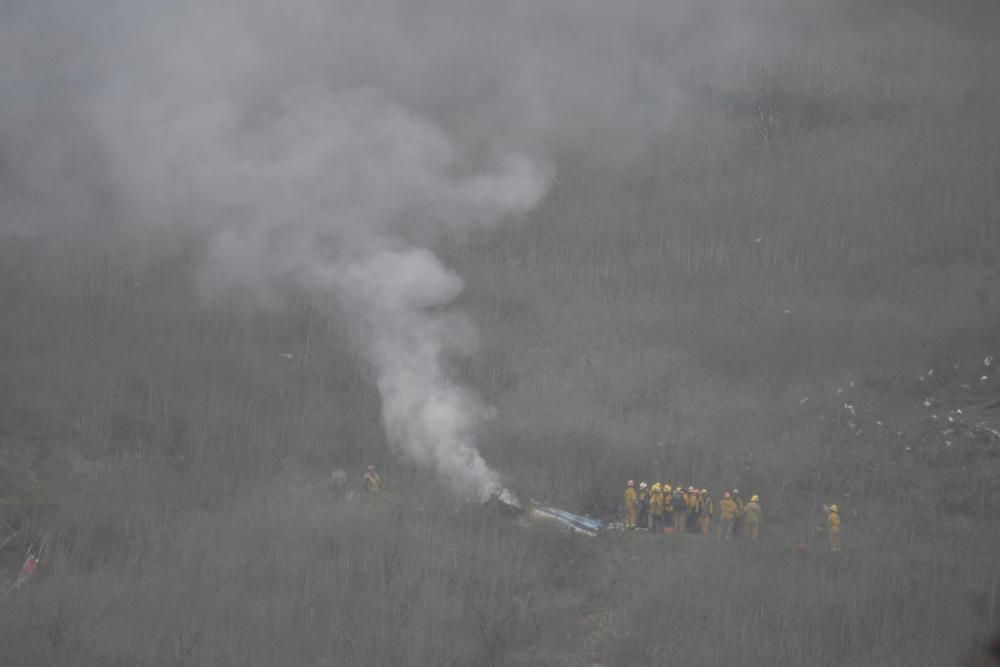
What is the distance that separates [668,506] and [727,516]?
3.38 ft

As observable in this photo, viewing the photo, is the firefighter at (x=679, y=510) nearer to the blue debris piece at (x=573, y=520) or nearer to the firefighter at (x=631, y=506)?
the firefighter at (x=631, y=506)

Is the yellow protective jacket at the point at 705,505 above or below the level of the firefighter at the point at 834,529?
above

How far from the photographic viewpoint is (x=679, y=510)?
2088cm

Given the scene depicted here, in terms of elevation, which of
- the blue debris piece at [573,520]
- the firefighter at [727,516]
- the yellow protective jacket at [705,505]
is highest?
the yellow protective jacket at [705,505]

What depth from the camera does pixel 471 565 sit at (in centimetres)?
1906

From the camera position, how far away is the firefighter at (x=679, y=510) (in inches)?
819

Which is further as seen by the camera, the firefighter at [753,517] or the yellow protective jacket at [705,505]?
the yellow protective jacket at [705,505]

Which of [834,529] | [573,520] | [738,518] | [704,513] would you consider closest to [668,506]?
[704,513]

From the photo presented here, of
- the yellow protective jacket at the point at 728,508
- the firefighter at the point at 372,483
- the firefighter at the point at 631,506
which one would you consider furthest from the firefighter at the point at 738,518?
the firefighter at the point at 372,483

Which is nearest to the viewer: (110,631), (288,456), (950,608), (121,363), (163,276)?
(110,631)

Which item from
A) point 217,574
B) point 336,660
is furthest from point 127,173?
point 336,660

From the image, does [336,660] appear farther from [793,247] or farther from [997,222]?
[997,222]

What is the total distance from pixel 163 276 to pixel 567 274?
9805 mm

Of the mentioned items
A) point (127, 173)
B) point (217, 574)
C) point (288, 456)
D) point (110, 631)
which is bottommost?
point (110, 631)
